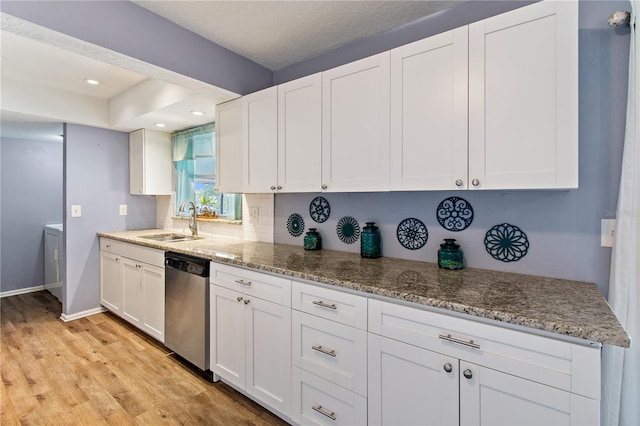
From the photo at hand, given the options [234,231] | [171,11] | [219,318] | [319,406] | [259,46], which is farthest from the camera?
[234,231]

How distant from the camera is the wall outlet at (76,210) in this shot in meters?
3.34

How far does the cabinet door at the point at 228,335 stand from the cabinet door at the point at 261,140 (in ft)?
2.68

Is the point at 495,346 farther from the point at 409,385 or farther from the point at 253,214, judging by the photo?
the point at 253,214

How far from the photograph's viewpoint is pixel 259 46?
2.33 m

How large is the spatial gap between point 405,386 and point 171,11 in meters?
2.40

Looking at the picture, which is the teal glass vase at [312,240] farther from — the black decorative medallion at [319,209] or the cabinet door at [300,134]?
the cabinet door at [300,134]

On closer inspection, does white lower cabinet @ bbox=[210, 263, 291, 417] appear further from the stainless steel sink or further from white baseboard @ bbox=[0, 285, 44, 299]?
white baseboard @ bbox=[0, 285, 44, 299]

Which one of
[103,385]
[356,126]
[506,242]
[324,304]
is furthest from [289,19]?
[103,385]

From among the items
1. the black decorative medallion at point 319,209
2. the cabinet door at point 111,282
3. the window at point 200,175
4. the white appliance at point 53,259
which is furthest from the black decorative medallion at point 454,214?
the white appliance at point 53,259

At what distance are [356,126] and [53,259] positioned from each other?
4505 mm

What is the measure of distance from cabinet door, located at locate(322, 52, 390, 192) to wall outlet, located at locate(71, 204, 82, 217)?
3.00 metres

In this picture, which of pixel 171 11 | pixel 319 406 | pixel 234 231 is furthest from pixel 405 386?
pixel 171 11

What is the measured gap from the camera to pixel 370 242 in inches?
80.4

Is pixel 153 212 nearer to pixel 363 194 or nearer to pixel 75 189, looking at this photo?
pixel 75 189
